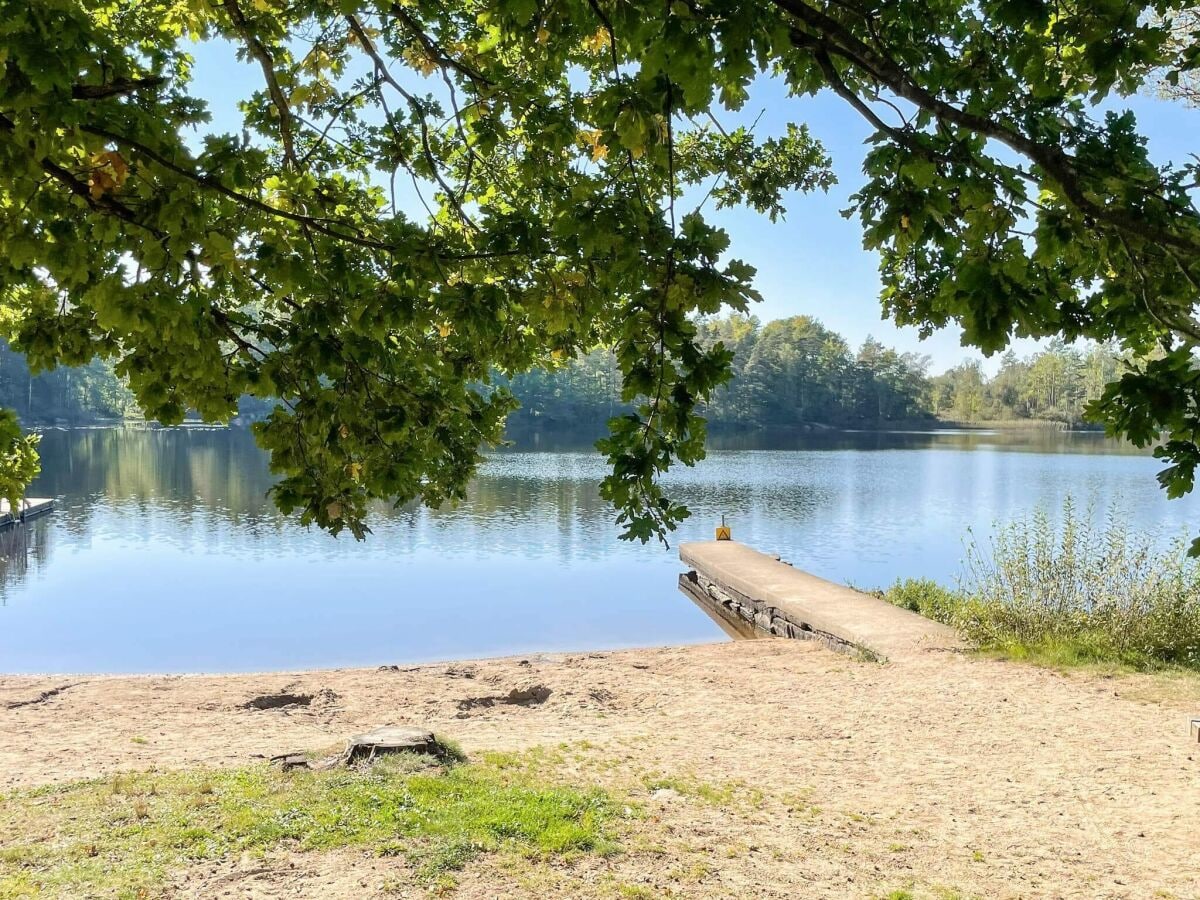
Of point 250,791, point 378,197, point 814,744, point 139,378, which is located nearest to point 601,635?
point 814,744

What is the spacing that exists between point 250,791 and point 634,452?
14.7 feet

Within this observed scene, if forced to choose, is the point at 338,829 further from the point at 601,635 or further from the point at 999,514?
the point at 999,514

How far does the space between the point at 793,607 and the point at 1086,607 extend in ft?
14.7

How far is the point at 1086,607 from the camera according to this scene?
35.4ft

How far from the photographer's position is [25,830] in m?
5.29

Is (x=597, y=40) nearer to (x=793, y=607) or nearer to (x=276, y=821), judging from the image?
(x=276, y=821)

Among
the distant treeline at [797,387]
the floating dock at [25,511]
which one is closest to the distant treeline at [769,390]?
the distant treeline at [797,387]

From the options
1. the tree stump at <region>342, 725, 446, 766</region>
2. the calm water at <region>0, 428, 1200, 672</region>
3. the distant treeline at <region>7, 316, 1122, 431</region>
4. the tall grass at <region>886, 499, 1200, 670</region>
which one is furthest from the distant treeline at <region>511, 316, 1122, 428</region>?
the tree stump at <region>342, 725, 446, 766</region>

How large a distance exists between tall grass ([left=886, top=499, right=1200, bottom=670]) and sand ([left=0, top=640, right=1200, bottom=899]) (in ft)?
2.75

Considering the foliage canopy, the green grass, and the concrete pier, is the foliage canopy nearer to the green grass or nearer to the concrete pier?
the green grass

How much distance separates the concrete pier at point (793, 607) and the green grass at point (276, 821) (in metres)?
6.19

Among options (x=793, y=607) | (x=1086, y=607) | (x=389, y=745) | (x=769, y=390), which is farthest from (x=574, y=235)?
(x=769, y=390)

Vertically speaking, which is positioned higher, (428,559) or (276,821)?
(276,821)

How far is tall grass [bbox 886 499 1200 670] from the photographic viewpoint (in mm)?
9844
